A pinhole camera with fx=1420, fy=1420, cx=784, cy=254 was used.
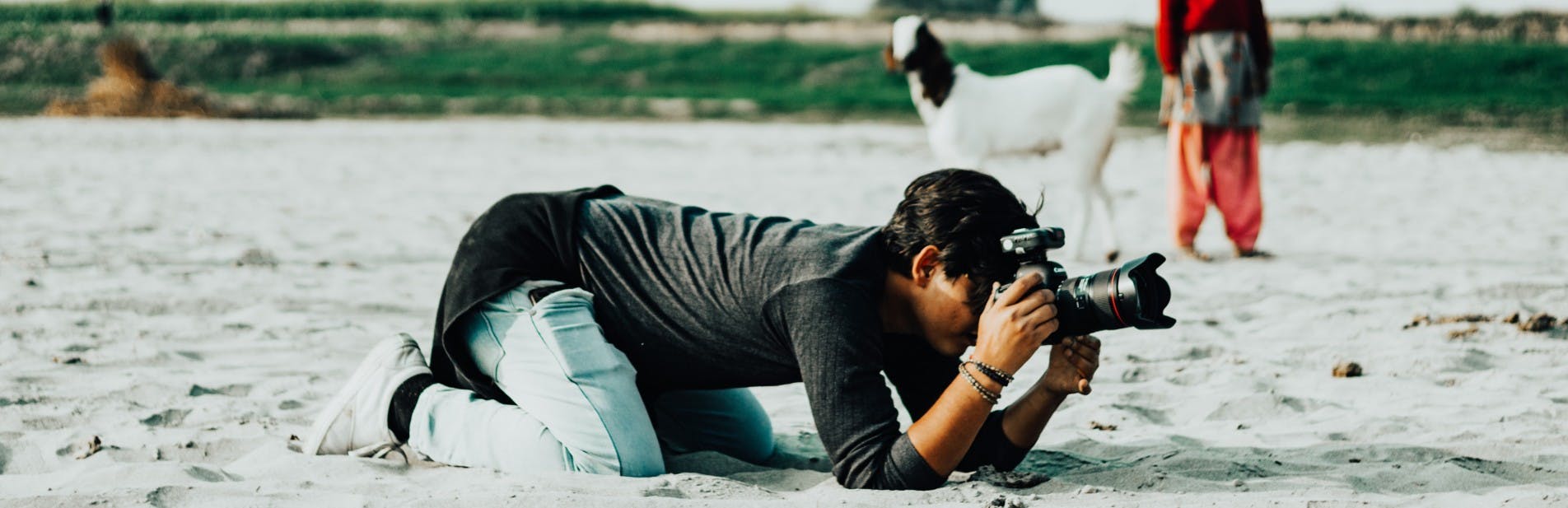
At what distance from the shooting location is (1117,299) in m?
2.46

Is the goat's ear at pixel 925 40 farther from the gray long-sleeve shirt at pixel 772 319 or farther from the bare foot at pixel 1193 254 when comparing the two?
the gray long-sleeve shirt at pixel 772 319

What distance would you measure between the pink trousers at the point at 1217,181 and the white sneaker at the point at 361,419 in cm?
433

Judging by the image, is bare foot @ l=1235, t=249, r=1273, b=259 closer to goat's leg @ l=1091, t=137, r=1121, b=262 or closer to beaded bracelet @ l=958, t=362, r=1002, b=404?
goat's leg @ l=1091, t=137, r=1121, b=262

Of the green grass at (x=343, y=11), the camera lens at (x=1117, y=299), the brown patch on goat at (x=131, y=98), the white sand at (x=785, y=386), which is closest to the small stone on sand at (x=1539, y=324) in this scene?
the white sand at (x=785, y=386)

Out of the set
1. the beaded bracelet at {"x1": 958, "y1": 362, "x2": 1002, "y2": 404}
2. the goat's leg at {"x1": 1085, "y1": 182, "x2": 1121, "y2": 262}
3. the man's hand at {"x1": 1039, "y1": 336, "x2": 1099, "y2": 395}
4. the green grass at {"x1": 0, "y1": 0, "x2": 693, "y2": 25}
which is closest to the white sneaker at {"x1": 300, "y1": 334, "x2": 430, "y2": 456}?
the beaded bracelet at {"x1": 958, "y1": 362, "x2": 1002, "y2": 404}

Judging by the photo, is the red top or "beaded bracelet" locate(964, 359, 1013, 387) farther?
the red top

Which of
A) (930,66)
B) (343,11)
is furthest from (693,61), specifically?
(930,66)

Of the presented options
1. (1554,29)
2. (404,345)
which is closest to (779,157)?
(404,345)

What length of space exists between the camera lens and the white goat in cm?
406

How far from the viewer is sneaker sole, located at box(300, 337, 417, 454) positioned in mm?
3098

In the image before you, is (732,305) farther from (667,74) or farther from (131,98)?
(667,74)

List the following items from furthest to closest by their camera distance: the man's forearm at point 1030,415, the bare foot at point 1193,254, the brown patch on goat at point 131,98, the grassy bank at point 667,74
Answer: the grassy bank at point 667,74 → the brown patch on goat at point 131,98 → the bare foot at point 1193,254 → the man's forearm at point 1030,415

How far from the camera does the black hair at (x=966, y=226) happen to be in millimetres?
2547

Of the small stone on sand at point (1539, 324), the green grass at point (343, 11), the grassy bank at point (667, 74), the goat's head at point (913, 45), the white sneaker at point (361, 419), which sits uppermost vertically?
the goat's head at point (913, 45)
